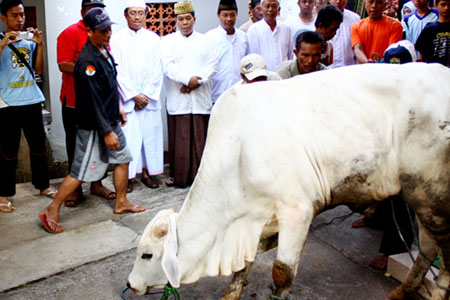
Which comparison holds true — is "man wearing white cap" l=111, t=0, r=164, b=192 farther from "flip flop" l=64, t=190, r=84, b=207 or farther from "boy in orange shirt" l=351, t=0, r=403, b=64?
"boy in orange shirt" l=351, t=0, r=403, b=64

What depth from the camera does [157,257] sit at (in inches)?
127

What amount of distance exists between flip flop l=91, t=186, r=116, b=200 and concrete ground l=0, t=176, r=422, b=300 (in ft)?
0.80

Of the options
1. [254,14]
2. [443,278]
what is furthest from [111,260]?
[254,14]

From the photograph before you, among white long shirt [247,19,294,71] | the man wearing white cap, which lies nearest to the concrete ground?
the man wearing white cap

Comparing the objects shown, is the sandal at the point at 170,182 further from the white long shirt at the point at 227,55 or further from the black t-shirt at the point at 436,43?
the black t-shirt at the point at 436,43

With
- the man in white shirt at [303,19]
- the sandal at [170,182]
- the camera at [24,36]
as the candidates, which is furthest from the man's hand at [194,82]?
the camera at [24,36]

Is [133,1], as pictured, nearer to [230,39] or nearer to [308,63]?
[230,39]

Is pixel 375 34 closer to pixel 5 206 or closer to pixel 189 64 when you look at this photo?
pixel 189 64

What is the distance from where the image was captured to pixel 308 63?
4.64 meters

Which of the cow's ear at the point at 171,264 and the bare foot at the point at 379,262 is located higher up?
the cow's ear at the point at 171,264

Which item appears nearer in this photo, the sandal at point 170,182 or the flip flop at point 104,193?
the flip flop at point 104,193

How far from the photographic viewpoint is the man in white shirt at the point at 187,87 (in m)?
6.11

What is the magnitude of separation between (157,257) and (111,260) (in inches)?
49.4

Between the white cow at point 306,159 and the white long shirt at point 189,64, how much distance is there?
3053mm
